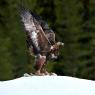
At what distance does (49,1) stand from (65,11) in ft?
1.50

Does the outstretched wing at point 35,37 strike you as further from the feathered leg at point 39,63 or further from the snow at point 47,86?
the snow at point 47,86

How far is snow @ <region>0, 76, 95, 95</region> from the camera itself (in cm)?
380

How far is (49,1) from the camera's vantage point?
7914 millimetres

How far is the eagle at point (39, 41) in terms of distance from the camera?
13.8ft

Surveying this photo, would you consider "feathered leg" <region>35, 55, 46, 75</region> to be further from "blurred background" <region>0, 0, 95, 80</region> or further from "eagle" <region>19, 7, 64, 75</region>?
"blurred background" <region>0, 0, 95, 80</region>

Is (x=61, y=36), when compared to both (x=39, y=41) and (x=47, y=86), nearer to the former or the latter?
(x=39, y=41)

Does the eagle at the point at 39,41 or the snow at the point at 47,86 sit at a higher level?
the eagle at the point at 39,41

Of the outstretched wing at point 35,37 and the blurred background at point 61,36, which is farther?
the blurred background at point 61,36

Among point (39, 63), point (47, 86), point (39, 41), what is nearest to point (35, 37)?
point (39, 41)

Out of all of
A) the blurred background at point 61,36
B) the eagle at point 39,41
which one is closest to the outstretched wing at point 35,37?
the eagle at point 39,41

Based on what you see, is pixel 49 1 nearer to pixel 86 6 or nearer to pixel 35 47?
pixel 86 6

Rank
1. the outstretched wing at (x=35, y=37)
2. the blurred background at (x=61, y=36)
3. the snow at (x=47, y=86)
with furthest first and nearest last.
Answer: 1. the blurred background at (x=61, y=36)
2. the outstretched wing at (x=35, y=37)
3. the snow at (x=47, y=86)

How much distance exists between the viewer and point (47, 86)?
388 cm

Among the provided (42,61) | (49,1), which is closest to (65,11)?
(49,1)
